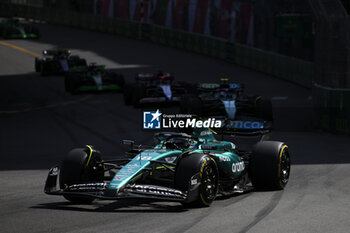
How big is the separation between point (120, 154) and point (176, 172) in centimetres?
727

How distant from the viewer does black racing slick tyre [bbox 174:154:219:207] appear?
11062mm

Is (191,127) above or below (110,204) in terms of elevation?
above

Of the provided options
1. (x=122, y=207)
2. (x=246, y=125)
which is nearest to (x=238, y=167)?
(x=122, y=207)

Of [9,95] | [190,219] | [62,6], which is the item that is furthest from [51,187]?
[62,6]

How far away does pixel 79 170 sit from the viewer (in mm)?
11922

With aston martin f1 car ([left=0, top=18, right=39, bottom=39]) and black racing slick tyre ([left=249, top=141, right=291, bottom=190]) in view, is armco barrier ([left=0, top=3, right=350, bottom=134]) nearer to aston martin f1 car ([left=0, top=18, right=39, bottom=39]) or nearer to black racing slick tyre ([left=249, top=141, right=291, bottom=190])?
aston martin f1 car ([left=0, top=18, right=39, bottom=39])

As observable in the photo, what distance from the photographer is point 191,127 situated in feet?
43.0

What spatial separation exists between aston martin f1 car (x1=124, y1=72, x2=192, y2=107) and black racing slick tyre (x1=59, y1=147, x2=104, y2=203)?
14.7 metres

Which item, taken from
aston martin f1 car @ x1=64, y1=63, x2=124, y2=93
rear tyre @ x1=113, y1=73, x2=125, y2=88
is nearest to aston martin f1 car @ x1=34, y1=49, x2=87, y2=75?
aston martin f1 car @ x1=64, y1=63, x2=124, y2=93

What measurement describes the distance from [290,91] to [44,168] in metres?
19.1

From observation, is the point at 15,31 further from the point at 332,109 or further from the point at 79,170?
the point at 79,170

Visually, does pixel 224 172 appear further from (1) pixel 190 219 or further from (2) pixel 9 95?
(2) pixel 9 95

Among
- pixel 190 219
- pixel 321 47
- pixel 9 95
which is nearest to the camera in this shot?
pixel 190 219

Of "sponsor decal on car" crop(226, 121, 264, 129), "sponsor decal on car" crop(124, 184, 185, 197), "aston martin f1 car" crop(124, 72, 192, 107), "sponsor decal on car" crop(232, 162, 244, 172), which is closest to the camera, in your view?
"sponsor decal on car" crop(124, 184, 185, 197)
